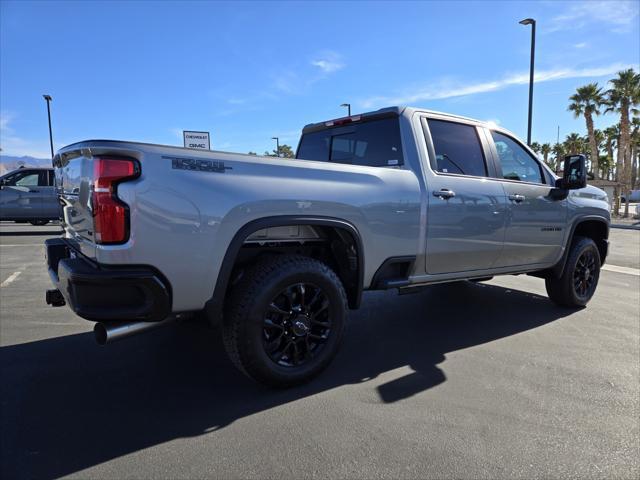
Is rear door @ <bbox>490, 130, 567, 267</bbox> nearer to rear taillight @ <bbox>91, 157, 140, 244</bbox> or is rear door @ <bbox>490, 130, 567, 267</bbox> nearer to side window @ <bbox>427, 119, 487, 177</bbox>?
side window @ <bbox>427, 119, 487, 177</bbox>

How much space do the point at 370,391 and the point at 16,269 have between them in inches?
264

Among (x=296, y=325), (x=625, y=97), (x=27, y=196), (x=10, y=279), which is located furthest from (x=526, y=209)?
(x=625, y=97)

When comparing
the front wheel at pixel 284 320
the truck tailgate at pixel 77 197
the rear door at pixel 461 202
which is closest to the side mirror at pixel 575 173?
the rear door at pixel 461 202

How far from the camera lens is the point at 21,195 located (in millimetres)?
12414

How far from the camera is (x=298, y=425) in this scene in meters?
2.50

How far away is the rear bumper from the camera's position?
2.28 m

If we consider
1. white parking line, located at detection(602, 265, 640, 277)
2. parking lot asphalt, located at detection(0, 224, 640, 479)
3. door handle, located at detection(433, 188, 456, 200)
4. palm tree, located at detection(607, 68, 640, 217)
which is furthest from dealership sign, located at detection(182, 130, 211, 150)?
palm tree, located at detection(607, 68, 640, 217)

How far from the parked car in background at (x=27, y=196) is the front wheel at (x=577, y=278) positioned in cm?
1247

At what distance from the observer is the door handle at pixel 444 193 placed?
351 cm

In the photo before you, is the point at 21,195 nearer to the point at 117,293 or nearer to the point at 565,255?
the point at 117,293

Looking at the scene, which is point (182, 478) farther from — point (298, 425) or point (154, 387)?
point (154, 387)

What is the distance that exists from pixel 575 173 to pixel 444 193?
190cm

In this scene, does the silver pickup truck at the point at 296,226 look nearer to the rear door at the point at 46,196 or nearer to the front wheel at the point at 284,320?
the front wheel at the point at 284,320

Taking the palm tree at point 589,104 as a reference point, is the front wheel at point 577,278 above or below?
below
